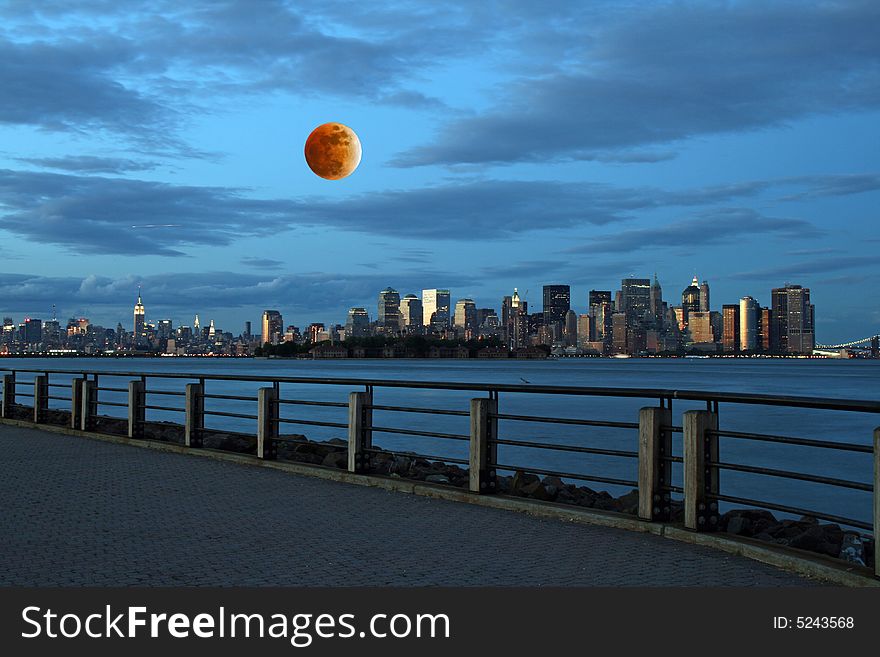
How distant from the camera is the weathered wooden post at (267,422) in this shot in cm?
1370

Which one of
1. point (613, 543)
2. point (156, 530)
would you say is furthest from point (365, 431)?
point (613, 543)

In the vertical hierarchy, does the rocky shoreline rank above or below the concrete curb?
below

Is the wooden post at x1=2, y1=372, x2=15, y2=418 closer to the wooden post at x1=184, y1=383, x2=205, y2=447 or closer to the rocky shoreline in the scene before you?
the rocky shoreline

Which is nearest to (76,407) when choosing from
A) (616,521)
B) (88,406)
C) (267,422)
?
(88,406)

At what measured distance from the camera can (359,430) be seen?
39.2ft

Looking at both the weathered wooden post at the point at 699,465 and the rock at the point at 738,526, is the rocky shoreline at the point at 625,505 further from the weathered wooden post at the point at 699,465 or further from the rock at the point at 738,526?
the weathered wooden post at the point at 699,465

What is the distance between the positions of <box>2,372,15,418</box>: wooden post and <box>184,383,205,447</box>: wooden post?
10824mm

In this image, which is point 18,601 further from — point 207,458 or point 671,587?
point 207,458

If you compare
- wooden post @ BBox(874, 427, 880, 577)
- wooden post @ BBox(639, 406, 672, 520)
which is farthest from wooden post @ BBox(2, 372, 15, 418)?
wooden post @ BBox(874, 427, 880, 577)

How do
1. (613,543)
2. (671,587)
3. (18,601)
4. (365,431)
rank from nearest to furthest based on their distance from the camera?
(18,601), (671,587), (613,543), (365,431)

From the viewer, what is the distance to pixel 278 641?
5.36 meters

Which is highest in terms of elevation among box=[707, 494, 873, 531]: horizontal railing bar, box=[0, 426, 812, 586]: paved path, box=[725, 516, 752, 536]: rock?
box=[707, 494, 873, 531]: horizontal railing bar

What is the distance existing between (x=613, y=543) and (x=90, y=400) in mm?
14824

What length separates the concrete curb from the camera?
6840 mm
